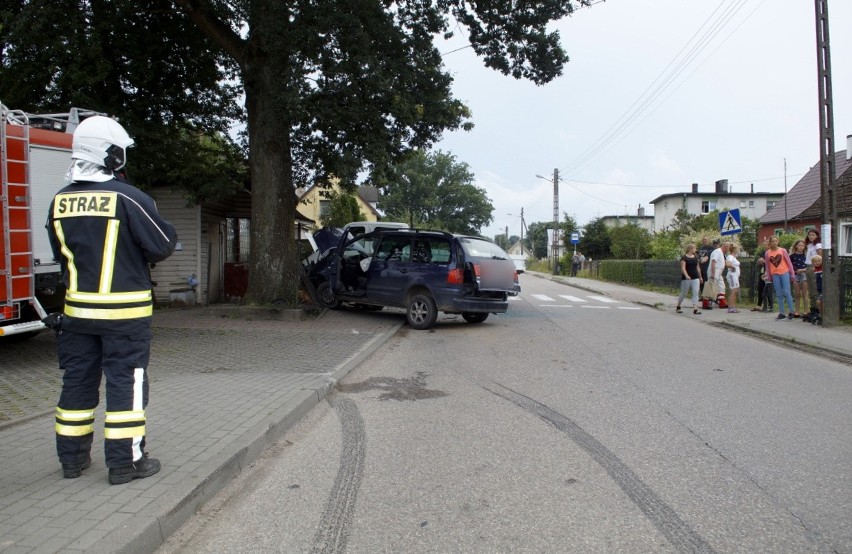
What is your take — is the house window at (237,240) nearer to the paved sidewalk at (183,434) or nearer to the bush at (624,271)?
the paved sidewalk at (183,434)

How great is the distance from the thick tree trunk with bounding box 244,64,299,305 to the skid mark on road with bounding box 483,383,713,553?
322 inches

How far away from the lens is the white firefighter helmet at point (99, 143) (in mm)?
3713

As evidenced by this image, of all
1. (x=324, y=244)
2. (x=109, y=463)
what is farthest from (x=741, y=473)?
(x=324, y=244)

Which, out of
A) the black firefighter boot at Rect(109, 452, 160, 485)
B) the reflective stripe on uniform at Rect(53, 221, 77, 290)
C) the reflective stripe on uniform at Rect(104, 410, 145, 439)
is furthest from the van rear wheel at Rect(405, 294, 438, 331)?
the reflective stripe on uniform at Rect(53, 221, 77, 290)

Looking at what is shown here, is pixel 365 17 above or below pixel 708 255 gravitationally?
above

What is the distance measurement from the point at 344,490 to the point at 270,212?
32.2 ft

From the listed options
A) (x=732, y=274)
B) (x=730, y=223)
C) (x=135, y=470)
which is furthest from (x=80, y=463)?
(x=730, y=223)

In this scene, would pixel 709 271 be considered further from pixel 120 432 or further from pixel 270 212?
pixel 120 432

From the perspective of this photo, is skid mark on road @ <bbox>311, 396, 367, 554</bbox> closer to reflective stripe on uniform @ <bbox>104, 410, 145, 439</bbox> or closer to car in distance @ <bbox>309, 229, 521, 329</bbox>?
reflective stripe on uniform @ <bbox>104, 410, 145, 439</bbox>

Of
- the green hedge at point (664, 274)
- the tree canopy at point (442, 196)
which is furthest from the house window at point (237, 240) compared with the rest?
the tree canopy at point (442, 196)

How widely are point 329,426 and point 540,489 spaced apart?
2217 millimetres

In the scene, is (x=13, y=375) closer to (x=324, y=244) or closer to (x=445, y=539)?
(x=445, y=539)

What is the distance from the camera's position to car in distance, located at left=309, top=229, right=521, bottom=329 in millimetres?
11844

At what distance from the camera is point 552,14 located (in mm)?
13797
